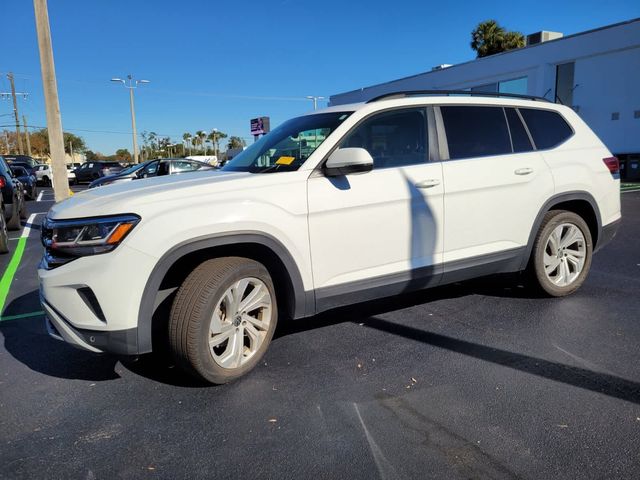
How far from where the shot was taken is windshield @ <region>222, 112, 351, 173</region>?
3.61 m

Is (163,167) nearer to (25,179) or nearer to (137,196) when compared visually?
(25,179)

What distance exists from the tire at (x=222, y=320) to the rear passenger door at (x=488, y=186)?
62.0 inches

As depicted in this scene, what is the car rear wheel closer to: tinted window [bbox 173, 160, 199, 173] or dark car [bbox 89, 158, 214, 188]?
dark car [bbox 89, 158, 214, 188]

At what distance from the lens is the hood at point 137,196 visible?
2.89 meters

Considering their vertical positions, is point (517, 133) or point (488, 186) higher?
point (517, 133)

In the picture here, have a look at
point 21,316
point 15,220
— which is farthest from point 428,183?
point 15,220

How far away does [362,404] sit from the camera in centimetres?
294

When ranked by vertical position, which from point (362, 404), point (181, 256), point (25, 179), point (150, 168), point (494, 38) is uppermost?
point (494, 38)

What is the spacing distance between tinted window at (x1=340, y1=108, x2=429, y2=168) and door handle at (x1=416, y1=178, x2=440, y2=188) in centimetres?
18

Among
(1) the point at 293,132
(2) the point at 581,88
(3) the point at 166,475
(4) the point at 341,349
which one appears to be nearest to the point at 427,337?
(4) the point at 341,349

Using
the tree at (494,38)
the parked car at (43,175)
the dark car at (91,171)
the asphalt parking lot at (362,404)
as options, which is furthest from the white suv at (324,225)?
the tree at (494,38)

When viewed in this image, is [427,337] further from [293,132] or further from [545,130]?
[545,130]

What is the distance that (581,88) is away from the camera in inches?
959

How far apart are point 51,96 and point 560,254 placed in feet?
40.3
